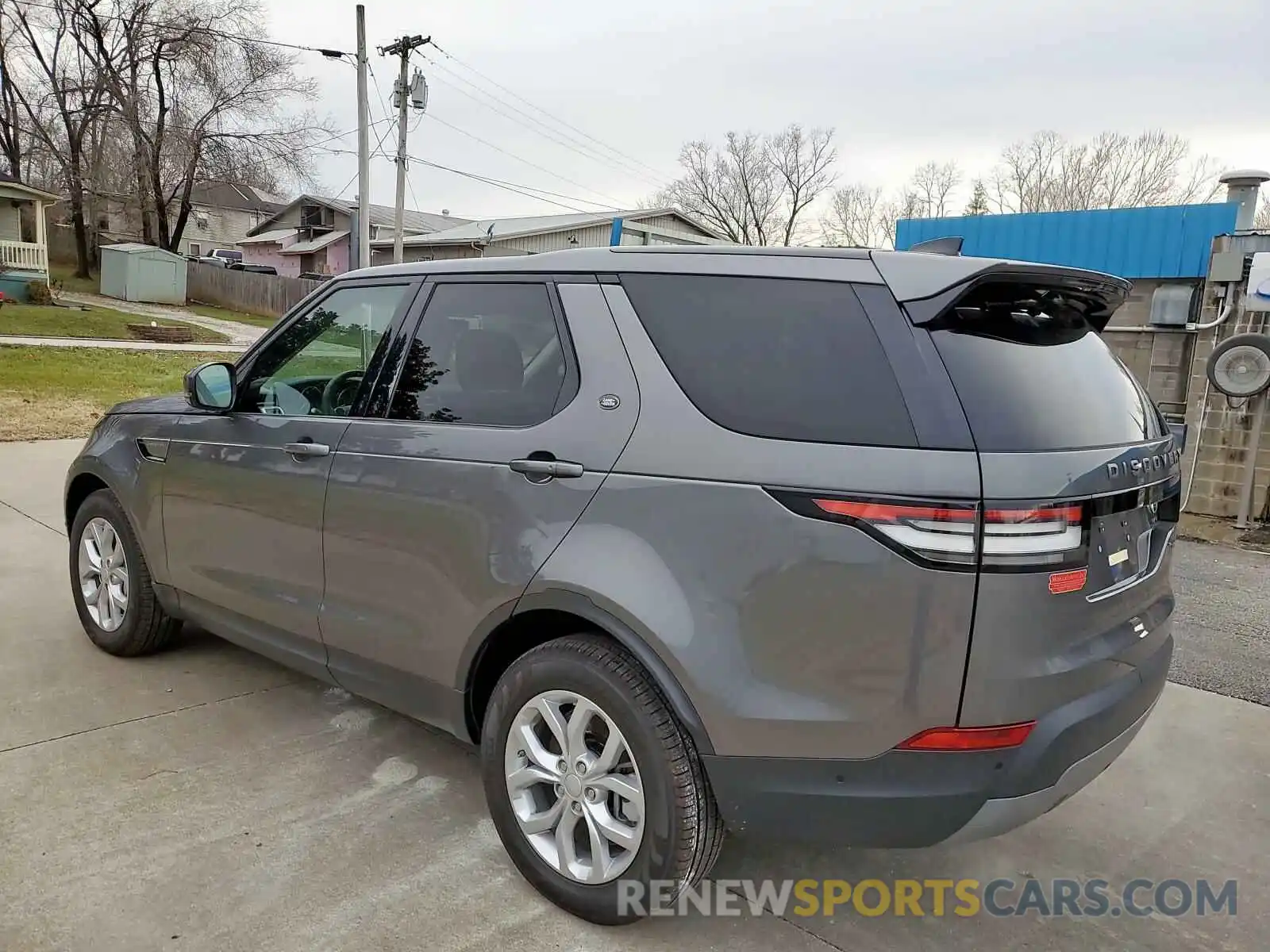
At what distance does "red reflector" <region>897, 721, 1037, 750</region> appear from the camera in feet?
6.53

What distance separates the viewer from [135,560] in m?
3.99

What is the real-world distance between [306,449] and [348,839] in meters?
1.27

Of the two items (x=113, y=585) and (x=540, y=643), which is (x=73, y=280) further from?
(x=540, y=643)

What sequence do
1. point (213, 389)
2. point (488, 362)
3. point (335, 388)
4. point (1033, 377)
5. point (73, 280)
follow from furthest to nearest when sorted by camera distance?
point (73, 280) < point (213, 389) < point (335, 388) < point (488, 362) < point (1033, 377)

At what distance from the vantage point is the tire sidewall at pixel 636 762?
7.32 feet

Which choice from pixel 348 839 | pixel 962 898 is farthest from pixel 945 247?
pixel 348 839

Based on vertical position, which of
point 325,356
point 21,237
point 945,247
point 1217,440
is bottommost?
point 1217,440

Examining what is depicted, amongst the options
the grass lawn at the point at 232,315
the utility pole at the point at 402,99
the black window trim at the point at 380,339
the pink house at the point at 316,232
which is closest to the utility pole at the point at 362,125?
the utility pole at the point at 402,99

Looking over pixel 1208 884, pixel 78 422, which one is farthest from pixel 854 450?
pixel 78 422

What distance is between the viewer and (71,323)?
24266 mm

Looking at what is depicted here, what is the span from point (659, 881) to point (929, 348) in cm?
144

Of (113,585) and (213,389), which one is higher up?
(213,389)

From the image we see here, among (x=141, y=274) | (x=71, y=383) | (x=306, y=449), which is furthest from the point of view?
(x=141, y=274)

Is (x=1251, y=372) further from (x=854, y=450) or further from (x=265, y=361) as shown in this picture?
(x=265, y=361)
